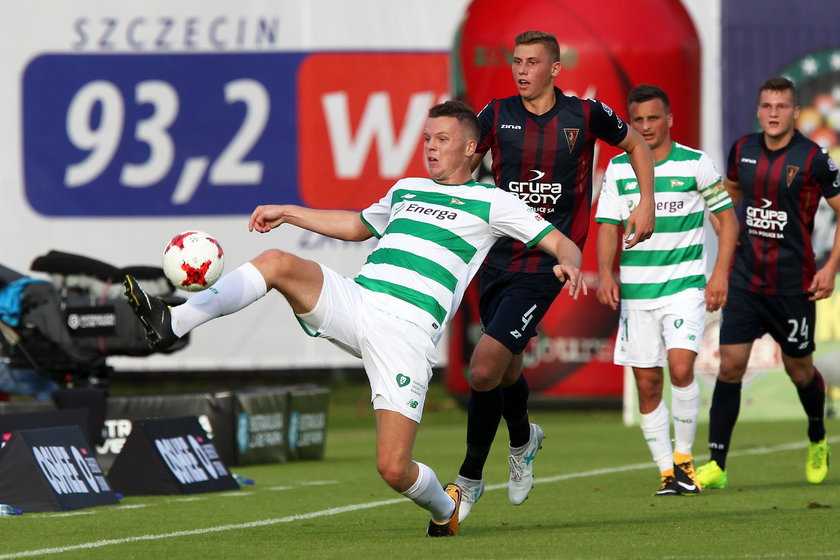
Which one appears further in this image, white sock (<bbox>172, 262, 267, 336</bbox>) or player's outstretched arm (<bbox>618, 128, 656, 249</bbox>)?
player's outstretched arm (<bbox>618, 128, 656, 249</bbox>)

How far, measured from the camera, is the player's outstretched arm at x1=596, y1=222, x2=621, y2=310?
8.45 meters

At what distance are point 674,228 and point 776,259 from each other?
2.60 ft

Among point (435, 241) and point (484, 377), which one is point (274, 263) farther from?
point (484, 377)

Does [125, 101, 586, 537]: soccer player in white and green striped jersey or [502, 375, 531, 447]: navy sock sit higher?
[125, 101, 586, 537]: soccer player in white and green striped jersey

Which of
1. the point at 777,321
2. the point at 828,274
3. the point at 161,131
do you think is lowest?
the point at 777,321

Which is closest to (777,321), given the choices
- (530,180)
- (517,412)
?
(517,412)

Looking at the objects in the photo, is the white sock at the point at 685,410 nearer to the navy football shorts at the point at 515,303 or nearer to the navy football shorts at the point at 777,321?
the navy football shorts at the point at 777,321

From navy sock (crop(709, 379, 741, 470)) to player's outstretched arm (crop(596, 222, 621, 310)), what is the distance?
43.5 inches

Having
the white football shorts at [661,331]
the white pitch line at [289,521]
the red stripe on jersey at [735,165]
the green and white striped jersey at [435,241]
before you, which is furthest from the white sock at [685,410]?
the green and white striped jersey at [435,241]

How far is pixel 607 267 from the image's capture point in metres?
8.55

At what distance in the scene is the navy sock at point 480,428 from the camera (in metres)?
7.31

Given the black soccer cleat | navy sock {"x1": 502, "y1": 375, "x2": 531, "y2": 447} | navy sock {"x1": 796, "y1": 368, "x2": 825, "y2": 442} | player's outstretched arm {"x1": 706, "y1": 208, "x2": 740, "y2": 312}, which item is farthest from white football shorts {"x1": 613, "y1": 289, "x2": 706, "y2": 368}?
the black soccer cleat

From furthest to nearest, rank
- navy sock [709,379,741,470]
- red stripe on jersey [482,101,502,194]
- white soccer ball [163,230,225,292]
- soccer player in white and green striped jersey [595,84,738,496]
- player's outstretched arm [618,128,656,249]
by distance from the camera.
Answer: navy sock [709,379,741,470] → soccer player in white and green striped jersey [595,84,738,496] → red stripe on jersey [482,101,502,194] → player's outstretched arm [618,128,656,249] → white soccer ball [163,230,225,292]

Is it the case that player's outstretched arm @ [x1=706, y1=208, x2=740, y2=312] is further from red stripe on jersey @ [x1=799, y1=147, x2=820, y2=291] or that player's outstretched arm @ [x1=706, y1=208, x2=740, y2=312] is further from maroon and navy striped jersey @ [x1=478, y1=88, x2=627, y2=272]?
maroon and navy striped jersey @ [x1=478, y1=88, x2=627, y2=272]
